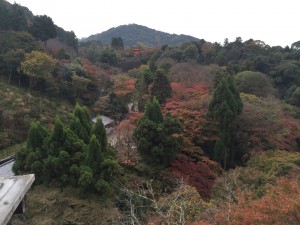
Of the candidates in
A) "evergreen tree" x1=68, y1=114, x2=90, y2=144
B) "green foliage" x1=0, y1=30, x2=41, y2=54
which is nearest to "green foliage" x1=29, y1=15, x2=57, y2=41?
"green foliage" x1=0, y1=30, x2=41, y2=54

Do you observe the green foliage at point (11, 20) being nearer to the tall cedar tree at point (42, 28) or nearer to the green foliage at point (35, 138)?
the tall cedar tree at point (42, 28)

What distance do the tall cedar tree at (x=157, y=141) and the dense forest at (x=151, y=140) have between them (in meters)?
0.05

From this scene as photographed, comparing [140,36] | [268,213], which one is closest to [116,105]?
[268,213]

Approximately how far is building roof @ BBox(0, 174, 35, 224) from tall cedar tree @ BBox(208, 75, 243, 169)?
1753 cm

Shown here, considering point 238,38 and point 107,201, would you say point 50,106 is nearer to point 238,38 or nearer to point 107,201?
point 107,201

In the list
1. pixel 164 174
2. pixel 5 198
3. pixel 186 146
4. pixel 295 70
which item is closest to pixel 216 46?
pixel 295 70

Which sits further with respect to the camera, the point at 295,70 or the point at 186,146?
the point at 295,70

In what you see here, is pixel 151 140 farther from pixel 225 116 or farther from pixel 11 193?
pixel 11 193

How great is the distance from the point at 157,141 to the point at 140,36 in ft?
279

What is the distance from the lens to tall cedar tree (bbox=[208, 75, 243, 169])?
19.5 m

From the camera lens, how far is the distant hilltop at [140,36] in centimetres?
9475

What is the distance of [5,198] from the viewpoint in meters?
2.44

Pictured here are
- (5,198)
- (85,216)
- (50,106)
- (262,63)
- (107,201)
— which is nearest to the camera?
(5,198)

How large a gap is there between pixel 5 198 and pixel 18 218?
8189 millimetres
